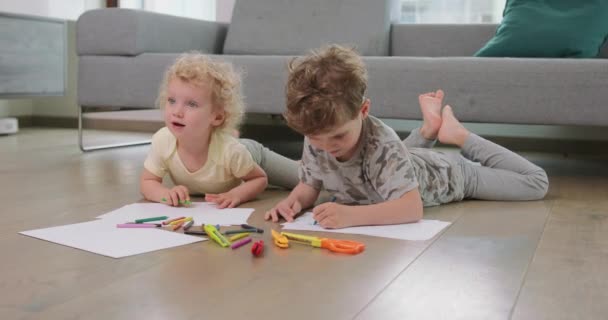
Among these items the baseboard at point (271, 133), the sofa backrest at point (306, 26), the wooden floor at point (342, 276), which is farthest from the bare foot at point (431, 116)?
the baseboard at point (271, 133)

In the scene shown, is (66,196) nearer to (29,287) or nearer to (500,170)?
(29,287)

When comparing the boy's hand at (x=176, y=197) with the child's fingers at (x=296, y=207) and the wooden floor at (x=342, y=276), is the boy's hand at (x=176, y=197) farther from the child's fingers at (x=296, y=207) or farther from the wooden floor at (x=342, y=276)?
the child's fingers at (x=296, y=207)

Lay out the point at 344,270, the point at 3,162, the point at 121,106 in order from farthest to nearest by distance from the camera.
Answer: the point at 121,106 → the point at 3,162 → the point at 344,270

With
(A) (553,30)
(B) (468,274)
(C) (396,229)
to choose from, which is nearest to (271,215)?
(C) (396,229)

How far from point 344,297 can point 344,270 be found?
0.15 m

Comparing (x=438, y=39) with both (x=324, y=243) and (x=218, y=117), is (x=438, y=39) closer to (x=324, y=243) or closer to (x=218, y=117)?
(x=218, y=117)

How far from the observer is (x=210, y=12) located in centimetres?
403

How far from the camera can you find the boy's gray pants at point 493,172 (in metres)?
1.88

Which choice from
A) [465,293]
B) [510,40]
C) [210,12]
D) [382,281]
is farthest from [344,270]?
[210,12]

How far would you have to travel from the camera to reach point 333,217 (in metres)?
1.43

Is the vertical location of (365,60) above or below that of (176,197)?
above

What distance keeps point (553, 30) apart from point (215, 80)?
4.85 ft

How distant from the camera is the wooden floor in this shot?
0.92 metres

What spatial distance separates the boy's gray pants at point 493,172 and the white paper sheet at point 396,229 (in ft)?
1.25
